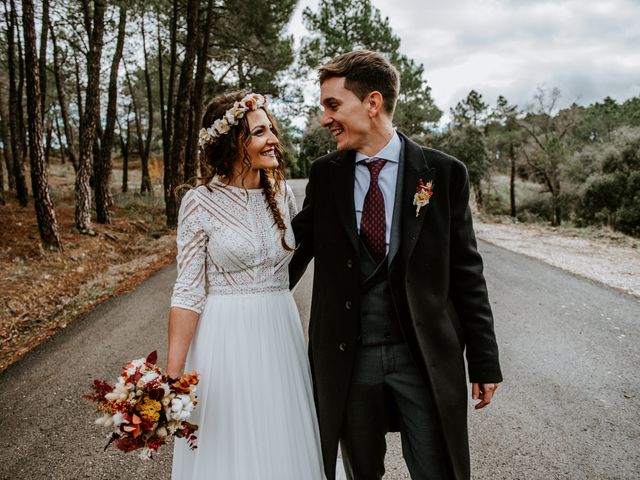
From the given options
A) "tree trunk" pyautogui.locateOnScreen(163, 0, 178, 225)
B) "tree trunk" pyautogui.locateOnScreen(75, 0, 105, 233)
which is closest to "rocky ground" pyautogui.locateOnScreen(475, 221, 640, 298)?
"tree trunk" pyautogui.locateOnScreen(163, 0, 178, 225)

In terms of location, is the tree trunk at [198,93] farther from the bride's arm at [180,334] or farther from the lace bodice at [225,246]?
the bride's arm at [180,334]

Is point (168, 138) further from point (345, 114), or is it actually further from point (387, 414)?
point (387, 414)

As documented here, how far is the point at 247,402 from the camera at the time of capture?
2135 millimetres

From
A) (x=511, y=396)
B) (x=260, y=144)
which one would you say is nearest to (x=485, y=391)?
(x=260, y=144)

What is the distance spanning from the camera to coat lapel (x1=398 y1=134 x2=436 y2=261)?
1.97 m

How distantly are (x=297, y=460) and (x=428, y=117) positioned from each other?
117 feet

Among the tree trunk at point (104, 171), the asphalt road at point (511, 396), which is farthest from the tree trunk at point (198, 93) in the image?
the asphalt road at point (511, 396)

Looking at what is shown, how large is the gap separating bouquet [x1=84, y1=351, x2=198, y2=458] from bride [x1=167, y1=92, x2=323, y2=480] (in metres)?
0.24

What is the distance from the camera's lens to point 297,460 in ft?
7.08

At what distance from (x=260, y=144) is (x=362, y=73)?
0.63 m

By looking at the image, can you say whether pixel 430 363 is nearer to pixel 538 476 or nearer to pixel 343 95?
pixel 343 95

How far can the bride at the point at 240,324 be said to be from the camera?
210 centimetres

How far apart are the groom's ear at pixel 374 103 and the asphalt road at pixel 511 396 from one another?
2.37 metres

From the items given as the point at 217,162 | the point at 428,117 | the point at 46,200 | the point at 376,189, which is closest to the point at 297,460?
the point at 376,189
